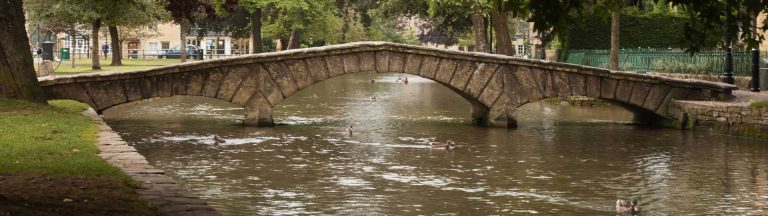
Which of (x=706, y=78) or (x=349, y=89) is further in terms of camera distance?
(x=349, y=89)

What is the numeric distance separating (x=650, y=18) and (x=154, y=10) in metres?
25.1

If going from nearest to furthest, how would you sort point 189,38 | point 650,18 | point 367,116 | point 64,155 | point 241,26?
1. point 64,155
2. point 367,116
3. point 650,18
4. point 241,26
5. point 189,38

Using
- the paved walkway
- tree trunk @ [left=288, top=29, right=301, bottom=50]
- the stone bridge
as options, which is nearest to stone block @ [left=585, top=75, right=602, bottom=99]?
the stone bridge

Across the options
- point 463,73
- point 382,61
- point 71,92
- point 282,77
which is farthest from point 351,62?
point 71,92

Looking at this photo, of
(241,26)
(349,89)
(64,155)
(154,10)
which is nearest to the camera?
(64,155)

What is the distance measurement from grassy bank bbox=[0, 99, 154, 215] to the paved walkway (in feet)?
0.43

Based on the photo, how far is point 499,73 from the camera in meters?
27.8

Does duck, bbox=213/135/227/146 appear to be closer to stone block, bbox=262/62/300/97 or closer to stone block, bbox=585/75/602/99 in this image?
stone block, bbox=262/62/300/97

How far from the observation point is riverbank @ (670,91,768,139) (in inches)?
960

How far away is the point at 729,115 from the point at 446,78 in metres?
6.35

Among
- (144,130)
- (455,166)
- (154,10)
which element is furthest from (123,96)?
(154,10)

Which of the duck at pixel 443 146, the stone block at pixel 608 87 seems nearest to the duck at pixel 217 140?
the duck at pixel 443 146

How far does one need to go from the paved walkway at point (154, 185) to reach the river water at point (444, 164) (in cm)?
146

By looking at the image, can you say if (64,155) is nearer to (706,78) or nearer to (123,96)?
(123,96)
